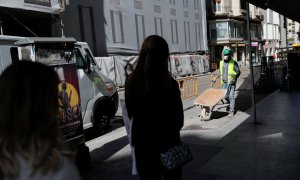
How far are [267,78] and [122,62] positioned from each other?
12419 mm

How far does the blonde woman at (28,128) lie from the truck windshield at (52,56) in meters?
4.64

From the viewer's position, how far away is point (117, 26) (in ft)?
92.6

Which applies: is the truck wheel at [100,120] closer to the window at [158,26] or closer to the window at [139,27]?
the window at [139,27]

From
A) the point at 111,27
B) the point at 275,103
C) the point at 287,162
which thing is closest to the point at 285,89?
the point at 275,103

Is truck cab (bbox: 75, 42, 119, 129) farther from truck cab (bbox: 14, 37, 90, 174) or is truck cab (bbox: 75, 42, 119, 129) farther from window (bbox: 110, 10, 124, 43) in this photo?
window (bbox: 110, 10, 124, 43)

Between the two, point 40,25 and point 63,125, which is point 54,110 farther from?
point 40,25

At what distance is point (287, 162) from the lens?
5273mm

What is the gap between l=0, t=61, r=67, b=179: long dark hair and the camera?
1.48 metres

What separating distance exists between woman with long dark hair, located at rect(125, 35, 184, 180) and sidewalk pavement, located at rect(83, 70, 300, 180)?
6.86 ft

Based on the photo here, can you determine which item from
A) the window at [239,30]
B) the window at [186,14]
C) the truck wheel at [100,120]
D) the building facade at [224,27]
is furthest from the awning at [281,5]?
the window at [239,30]

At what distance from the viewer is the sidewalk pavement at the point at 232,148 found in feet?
16.6

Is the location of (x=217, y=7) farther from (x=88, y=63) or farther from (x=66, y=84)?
(x=66, y=84)

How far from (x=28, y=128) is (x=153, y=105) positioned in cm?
149

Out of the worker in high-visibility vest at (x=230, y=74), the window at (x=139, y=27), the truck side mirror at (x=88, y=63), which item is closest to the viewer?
the truck side mirror at (x=88, y=63)
